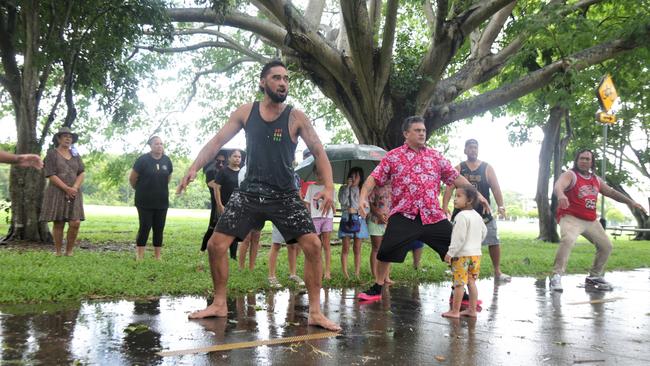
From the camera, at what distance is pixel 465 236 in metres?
5.93

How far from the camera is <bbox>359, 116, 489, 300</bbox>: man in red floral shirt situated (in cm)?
629

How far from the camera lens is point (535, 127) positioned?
88.7ft

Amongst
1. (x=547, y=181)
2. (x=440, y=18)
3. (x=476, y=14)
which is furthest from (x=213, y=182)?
(x=547, y=181)

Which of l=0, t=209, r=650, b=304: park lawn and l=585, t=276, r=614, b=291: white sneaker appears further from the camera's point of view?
l=585, t=276, r=614, b=291: white sneaker

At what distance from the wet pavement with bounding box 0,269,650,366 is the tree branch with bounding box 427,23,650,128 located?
8.51 m

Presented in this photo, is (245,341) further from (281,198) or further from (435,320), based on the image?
(435,320)

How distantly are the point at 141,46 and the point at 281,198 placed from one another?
13.2m

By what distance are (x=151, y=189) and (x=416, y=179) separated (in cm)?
479

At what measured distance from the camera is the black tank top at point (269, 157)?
5.25m

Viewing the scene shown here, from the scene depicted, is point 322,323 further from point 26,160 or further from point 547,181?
point 547,181

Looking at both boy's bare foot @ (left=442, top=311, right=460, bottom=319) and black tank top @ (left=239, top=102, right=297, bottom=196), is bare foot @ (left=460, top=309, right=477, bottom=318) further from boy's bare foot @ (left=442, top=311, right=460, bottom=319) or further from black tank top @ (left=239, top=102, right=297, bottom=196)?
black tank top @ (left=239, top=102, right=297, bottom=196)

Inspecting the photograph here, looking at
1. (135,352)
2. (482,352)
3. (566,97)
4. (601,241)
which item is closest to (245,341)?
(135,352)

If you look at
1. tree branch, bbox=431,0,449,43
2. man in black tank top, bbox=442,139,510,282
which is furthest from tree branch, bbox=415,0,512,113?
man in black tank top, bbox=442,139,510,282

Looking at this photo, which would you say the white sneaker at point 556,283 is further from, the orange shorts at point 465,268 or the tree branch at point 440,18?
the tree branch at point 440,18
